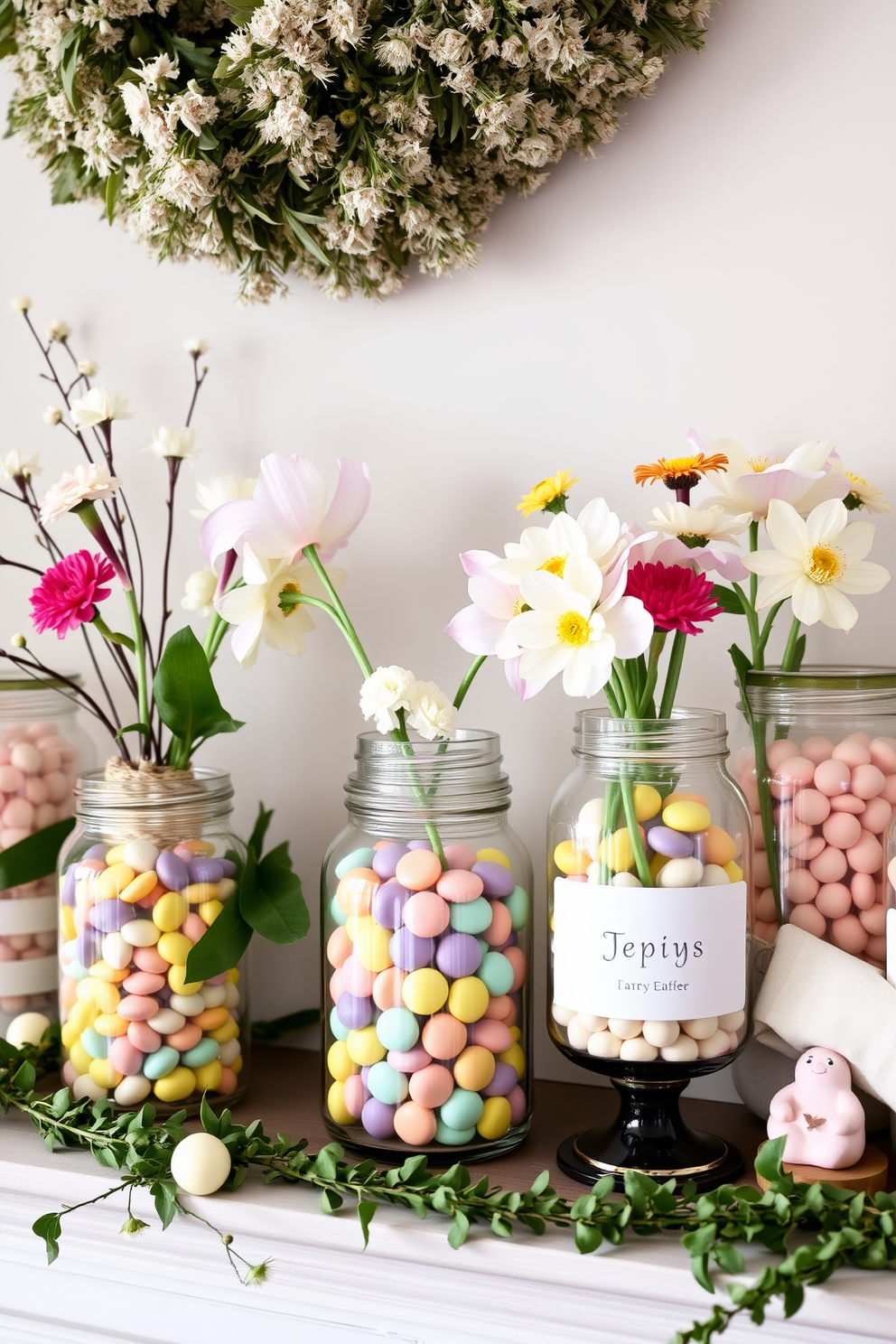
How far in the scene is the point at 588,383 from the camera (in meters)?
0.91

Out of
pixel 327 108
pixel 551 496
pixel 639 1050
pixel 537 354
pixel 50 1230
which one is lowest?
pixel 50 1230

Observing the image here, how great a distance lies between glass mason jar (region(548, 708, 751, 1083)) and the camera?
0.67m

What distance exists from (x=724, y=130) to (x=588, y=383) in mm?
214

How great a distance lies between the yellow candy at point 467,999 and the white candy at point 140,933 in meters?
0.21

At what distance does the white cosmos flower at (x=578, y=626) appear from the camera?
645 mm

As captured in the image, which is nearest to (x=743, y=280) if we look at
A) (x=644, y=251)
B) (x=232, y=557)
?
(x=644, y=251)

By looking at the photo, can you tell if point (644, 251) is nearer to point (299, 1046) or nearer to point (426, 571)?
point (426, 571)

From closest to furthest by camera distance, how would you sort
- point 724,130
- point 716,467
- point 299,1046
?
point 716,467 → point 724,130 → point 299,1046

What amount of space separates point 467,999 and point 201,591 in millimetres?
411

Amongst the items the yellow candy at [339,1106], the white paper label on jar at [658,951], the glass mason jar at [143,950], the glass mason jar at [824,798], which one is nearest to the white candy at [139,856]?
the glass mason jar at [143,950]

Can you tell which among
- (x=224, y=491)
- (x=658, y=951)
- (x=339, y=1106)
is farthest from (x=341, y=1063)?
(x=224, y=491)

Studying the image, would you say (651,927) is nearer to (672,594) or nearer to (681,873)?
(681,873)

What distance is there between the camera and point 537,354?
0.93 meters

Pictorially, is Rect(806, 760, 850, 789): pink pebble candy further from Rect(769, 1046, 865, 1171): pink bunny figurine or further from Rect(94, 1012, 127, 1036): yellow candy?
Rect(94, 1012, 127, 1036): yellow candy
